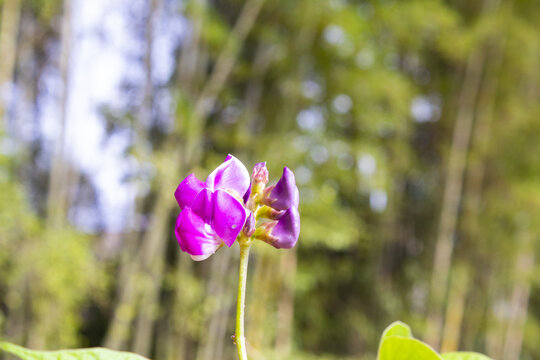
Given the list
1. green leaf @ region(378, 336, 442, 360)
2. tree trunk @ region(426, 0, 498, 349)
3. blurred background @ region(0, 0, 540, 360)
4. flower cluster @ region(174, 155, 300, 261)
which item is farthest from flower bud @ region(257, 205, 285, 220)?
tree trunk @ region(426, 0, 498, 349)

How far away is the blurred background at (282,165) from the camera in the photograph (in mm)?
2367

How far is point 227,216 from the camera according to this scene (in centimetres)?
32

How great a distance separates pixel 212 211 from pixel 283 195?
0.16ft

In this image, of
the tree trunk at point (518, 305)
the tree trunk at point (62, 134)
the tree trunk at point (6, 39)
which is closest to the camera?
the tree trunk at point (6, 39)

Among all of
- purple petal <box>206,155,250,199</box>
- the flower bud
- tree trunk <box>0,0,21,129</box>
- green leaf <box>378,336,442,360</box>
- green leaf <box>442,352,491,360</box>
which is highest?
tree trunk <box>0,0,21,129</box>

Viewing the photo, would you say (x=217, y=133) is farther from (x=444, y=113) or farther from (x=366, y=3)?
(x=444, y=113)

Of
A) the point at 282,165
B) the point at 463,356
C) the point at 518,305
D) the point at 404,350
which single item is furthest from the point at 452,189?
the point at 404,350

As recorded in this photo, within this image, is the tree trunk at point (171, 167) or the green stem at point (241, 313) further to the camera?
the tree trunk at point (171, 167)

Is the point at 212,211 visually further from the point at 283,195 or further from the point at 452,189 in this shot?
the point at 452,189

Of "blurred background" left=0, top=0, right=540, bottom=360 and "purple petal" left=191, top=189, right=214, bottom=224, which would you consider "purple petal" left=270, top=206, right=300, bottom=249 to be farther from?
"blurred background" left=0, top=0, right=540, bottom=360

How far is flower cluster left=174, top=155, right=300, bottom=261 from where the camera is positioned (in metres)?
0.33

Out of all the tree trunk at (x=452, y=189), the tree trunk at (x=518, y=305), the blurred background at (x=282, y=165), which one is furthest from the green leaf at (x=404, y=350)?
the tree trunk at (x=518, y=305)

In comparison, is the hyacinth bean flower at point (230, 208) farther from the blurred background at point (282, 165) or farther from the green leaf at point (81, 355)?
the blurred background at point (282, 165)

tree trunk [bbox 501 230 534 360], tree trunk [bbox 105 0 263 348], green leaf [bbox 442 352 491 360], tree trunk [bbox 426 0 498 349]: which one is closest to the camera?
green leaf [bbox 442 352 491 360]
